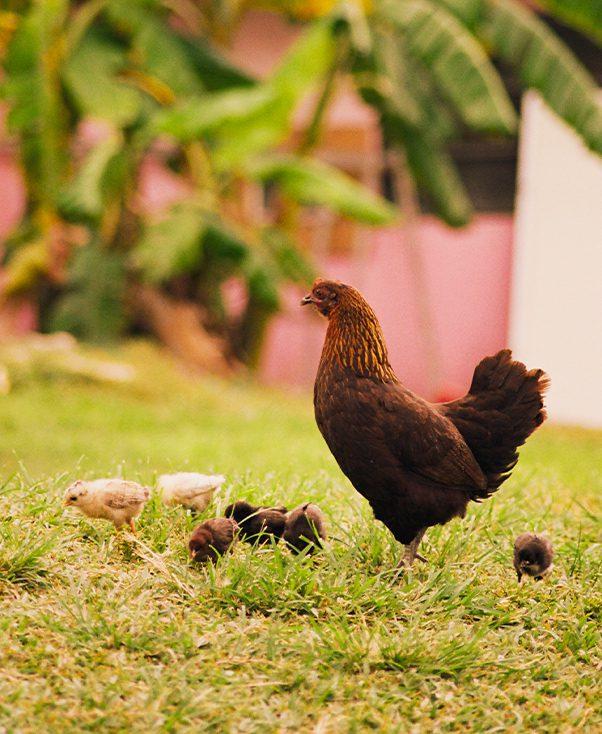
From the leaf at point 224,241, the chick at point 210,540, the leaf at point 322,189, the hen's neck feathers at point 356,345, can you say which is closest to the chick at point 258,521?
the chick at point 210,540

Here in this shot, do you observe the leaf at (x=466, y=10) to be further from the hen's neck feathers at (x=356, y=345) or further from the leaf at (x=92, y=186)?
the hen's neck feathers at (x=356, y=345)

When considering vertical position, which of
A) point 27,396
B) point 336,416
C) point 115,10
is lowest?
point 27,396

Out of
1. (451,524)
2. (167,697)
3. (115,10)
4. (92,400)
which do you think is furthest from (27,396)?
(167,697)

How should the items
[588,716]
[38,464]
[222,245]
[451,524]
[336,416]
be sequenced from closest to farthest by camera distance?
[588,716] < [336,416] < [451,524] < [38,464] < [222,245]

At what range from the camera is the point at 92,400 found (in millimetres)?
8289

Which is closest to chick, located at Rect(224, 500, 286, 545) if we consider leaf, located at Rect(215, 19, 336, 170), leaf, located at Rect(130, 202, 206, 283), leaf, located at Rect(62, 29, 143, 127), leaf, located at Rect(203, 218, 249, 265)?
leaf, located at Rect(215, 19, 336, 170)

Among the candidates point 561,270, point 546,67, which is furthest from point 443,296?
point 546,67

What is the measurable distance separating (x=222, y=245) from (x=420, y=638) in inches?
268

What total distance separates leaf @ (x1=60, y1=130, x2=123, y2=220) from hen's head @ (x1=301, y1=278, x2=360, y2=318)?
18.3 feet

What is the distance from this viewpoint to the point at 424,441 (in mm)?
3035

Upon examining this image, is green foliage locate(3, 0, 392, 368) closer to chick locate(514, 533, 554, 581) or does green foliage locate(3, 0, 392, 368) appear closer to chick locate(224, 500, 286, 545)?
chick locate(224, 500, 286, 545)

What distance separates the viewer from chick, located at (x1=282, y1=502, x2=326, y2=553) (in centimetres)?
314

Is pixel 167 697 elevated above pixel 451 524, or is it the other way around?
pixel 451 524

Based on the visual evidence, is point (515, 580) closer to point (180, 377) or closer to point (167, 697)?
point (167, 697)
